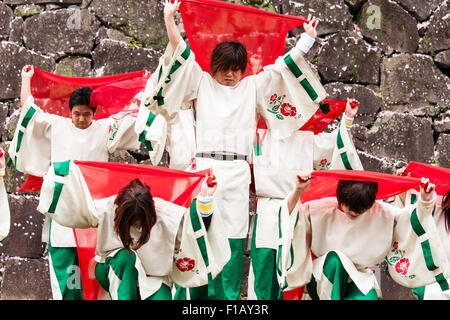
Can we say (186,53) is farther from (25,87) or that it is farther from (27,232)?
(27,232)

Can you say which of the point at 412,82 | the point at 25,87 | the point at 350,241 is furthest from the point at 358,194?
the point at 25,87

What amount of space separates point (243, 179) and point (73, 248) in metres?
1.23

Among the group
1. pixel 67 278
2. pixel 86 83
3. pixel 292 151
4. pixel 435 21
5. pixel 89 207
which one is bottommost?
pixel 67 278

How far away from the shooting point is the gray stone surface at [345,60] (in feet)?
15.9

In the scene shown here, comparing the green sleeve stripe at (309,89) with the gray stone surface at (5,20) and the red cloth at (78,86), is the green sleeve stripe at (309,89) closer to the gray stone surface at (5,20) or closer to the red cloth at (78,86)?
the red cloth at (78,86)

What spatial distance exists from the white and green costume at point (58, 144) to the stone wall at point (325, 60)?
0.69 m

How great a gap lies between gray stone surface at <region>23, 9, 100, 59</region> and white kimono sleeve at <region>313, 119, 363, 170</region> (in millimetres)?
2110

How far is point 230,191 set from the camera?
340cm

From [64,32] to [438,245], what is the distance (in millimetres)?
3323

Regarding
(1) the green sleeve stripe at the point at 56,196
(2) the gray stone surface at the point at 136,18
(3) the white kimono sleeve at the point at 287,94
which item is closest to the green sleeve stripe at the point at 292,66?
(3) the white kimono sleeve at the point at 287,94

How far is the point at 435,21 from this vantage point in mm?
5098
